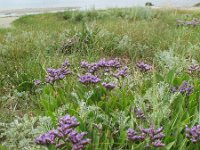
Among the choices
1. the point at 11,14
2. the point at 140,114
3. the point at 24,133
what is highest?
the point at 140,114

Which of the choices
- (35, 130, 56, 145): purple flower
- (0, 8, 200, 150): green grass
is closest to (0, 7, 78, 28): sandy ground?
(0, 8, 200, 150): green grass

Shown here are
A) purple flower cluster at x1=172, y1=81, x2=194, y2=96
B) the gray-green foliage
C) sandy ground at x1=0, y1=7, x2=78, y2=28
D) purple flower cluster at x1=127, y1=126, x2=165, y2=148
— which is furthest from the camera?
sandy ground at x1=0, y1=7, x2=78, y2=28

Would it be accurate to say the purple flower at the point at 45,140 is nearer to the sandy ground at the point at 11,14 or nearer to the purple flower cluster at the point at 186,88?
A: the purple flower cluster at the point at 186,88

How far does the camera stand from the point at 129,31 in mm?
8977

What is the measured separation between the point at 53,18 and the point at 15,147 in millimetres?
14898

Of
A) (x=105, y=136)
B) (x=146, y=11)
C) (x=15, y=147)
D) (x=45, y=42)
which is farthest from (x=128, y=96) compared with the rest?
(x=146, y=11)

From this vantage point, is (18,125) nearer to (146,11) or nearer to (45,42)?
(45,42)

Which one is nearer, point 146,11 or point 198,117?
point 198,117

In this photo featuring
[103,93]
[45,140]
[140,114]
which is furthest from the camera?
[103,93]

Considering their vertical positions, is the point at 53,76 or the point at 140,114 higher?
the point at 53,76

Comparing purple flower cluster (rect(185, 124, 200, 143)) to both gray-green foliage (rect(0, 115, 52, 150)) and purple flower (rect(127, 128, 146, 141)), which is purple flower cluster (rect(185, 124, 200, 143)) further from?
gray-green foliage (rect(0, 115, 52, 150))

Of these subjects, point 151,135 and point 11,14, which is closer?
point 151,135

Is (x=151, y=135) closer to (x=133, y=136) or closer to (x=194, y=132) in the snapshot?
(x=133, y=136)

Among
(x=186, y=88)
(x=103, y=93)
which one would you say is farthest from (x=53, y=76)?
(x=186, y=88)
